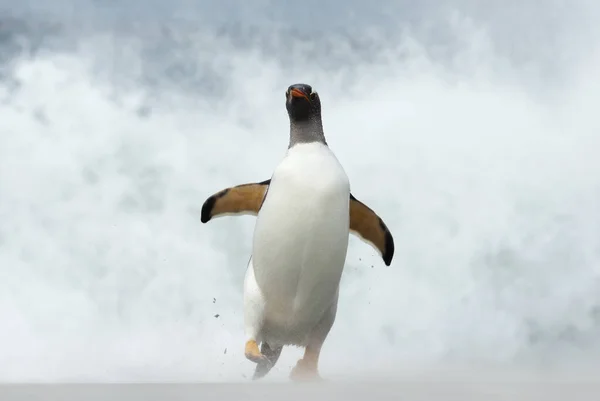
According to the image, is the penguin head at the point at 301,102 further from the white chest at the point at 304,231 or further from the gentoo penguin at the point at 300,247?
the white chest at the point at 304,231

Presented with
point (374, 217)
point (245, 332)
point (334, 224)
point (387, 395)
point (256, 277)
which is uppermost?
point (374, 217)

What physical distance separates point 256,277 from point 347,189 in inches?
35.8

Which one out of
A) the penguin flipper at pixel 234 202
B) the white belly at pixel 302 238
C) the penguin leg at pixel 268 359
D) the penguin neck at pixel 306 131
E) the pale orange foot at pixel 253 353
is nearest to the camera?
the white belly at pixel 302 238

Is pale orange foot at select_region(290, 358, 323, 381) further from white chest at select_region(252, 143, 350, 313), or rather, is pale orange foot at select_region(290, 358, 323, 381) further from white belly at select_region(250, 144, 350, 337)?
white chest at select_region(252, 143, 350, 313)

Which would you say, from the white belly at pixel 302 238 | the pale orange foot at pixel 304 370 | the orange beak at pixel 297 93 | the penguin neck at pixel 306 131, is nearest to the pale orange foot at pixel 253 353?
the white belly at pixel 302 238

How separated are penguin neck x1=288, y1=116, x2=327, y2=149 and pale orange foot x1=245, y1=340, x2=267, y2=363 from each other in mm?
1452

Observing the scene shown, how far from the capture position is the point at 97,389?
9.55ft

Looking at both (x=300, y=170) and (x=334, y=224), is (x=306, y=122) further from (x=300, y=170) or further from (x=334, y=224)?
(x=334, y=224)

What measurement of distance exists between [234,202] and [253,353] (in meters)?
1.25

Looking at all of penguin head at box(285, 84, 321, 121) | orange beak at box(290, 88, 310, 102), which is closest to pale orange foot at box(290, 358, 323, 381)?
penguin head at box(285, 84, 321, 121)

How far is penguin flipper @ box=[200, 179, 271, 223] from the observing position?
5.65 metres

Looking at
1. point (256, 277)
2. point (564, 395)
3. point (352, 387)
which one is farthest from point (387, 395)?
point (256, 277)

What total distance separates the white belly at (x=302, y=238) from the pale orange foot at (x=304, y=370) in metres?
0.33

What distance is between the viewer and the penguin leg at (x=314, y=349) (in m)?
5.28
